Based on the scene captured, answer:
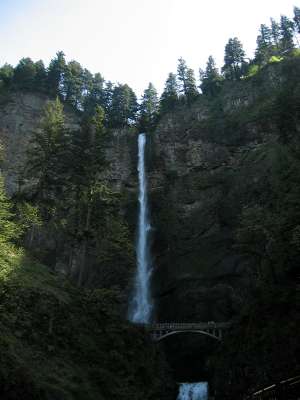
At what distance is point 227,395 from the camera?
26.6m

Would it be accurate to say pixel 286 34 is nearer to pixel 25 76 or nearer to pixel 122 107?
pixel 122 107

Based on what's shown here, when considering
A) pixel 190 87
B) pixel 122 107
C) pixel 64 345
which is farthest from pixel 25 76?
pixel 64 345

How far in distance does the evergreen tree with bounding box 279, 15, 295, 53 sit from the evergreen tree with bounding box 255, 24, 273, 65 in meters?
2.33

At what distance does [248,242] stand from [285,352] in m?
10.6

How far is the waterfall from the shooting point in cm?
3086

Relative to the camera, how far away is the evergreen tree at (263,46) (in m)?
76.1

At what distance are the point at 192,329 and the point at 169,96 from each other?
44.2m

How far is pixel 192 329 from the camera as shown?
118 ft

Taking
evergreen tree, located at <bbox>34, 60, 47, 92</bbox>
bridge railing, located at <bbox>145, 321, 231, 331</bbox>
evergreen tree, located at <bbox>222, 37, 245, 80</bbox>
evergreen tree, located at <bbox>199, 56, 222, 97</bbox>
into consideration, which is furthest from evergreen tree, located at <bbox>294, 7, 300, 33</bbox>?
bridge railing, located at <bbox>145, 321, 231, 331</bbox>

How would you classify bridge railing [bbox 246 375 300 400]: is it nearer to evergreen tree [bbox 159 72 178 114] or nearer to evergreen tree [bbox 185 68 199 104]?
evergreen tree [bbox 159 72 178 114]

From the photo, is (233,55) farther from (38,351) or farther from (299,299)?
(38,351)

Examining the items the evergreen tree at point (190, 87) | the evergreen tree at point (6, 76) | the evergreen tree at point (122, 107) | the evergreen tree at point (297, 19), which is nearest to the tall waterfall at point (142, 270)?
the evergreen tree at point (122, 107)

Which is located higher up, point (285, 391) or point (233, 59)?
point (233, 59)

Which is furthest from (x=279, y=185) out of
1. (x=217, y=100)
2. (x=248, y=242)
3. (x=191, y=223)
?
(x=217, y=100)
